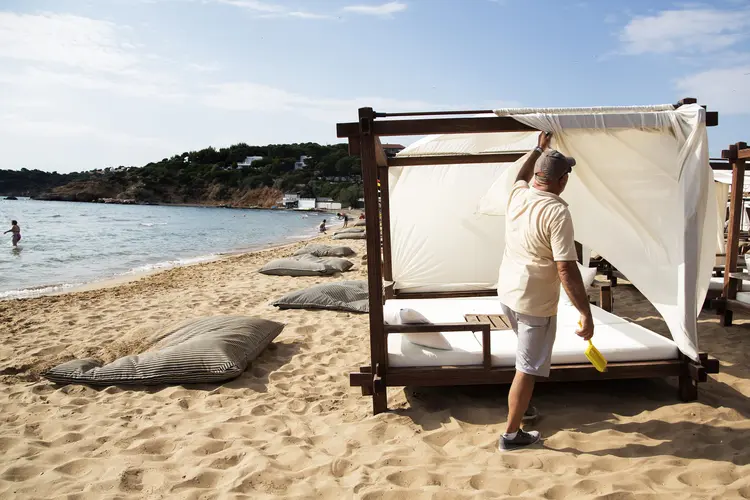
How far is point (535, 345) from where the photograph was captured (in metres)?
2.85

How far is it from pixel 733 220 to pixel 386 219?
393 centimetres

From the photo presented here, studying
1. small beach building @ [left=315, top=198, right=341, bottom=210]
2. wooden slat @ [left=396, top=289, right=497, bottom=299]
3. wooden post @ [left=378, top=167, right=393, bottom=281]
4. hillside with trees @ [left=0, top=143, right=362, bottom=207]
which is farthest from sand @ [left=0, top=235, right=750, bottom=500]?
hillside with trees @ [left=0, top=143, right=362, bottom=207]

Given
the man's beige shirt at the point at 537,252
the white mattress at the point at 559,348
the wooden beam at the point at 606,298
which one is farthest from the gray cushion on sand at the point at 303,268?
the man's beige shirt at the point at 537,252

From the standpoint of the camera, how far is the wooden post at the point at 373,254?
3.42m

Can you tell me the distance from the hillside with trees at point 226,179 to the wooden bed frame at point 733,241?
228 ft

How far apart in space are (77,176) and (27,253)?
99528mm

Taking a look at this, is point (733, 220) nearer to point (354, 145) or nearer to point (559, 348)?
point (559, 348)

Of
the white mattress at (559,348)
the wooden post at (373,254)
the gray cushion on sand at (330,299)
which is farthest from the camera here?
the gray cushion on sand at (330,299)

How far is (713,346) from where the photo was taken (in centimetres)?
503

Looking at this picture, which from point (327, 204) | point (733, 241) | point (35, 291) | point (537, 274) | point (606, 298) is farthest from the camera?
point (327, 204)

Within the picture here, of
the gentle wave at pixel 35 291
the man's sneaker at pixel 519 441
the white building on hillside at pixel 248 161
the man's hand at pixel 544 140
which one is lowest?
the gentle wave at pixel 35 291

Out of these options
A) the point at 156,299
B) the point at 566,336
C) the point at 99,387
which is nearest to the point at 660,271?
the point at 566,336

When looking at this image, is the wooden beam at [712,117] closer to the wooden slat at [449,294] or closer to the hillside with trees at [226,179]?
the wooden slat at [449,294]

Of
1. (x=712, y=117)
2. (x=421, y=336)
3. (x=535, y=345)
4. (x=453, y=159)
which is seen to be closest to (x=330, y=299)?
(x=453, y=159)
